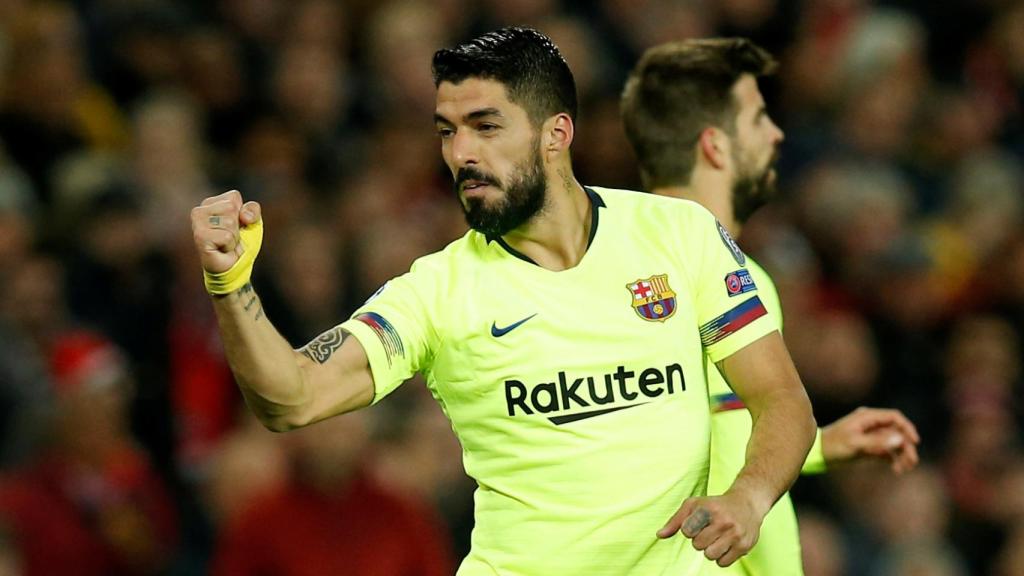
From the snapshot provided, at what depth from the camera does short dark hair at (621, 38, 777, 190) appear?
552cm

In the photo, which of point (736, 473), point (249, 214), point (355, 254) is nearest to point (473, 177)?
point (249, 214)

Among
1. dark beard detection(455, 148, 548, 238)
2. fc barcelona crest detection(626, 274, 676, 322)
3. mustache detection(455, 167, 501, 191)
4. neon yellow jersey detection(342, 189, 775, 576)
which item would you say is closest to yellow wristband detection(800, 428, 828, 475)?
neon yellow jersey detection(342, 189, 775, 576)

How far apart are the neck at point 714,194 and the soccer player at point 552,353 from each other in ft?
3.16

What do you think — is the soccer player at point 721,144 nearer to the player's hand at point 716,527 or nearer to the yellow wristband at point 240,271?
the player's hand at point 716,527

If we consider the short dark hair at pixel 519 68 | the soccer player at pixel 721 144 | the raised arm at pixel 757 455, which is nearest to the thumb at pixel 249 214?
the short dark hair at pixel 519 68

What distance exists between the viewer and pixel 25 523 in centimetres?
762

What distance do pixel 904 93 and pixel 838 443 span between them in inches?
256

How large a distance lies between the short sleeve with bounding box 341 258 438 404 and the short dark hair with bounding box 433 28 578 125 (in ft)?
1.61

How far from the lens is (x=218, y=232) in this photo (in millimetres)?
3820

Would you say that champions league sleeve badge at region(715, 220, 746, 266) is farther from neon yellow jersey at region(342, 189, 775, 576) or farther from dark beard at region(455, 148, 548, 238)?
dark beard at region(455, 148, 548, 238)

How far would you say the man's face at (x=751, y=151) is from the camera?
5.49 m

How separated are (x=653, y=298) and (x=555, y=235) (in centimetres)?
31

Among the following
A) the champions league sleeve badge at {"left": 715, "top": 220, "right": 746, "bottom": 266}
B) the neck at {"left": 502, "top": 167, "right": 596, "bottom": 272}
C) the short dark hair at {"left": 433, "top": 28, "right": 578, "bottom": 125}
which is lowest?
the champions league sleeve badge at {"left": 715, "top": 220, "right": 746, "bottom": 266}

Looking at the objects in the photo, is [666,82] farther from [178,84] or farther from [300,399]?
[178,84]
